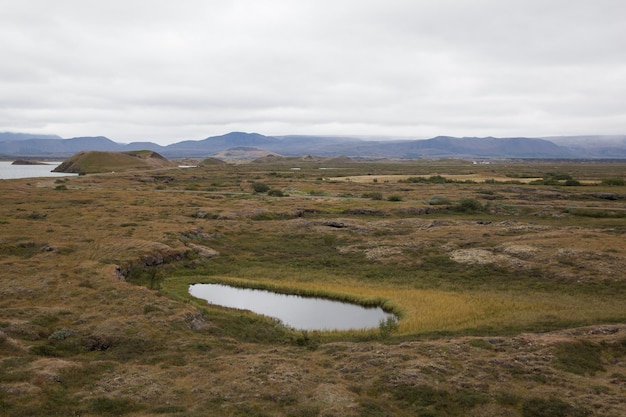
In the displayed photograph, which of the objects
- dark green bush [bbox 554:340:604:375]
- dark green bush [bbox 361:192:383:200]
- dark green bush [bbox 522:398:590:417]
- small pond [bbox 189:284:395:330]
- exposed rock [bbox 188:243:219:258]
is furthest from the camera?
dark green bush [bbox 361:192:383:200]

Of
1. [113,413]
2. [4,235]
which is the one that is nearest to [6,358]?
[113,413]

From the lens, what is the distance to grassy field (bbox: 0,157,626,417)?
19547 mm

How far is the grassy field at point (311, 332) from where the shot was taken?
770 inches

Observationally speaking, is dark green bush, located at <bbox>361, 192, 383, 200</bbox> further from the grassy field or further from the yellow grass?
the yellow grass

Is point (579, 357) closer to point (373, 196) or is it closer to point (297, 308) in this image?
point (297, 308)

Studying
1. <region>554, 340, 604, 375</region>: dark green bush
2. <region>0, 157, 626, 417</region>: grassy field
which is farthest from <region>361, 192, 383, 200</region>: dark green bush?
<region>554, 340, 604, 375</region>: dark green bush

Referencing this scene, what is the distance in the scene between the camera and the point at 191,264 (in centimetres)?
4962

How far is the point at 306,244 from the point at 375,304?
23301 millimetres

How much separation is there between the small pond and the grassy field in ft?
5.07

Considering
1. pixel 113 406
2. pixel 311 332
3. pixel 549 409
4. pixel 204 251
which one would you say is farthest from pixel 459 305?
pixel 204 251

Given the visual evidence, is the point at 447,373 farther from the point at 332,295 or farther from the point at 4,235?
the point at 4,235

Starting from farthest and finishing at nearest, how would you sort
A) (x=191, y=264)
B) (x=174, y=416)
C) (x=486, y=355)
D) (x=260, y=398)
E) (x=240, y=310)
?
(x=191, y=264)
(x=240, y=310)
(x=486, y=355)
(x=260, y=398)
(x=174, y=416)

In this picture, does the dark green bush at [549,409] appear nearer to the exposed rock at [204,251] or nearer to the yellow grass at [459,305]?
the yellow grass at [459,305]

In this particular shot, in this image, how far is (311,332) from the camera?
31.0 m
